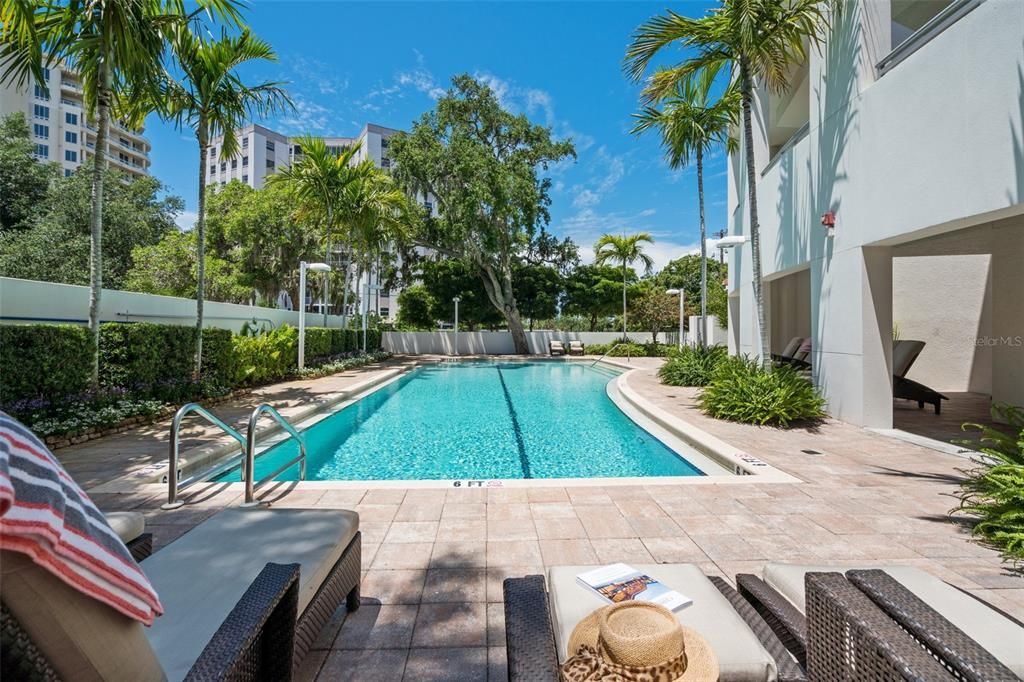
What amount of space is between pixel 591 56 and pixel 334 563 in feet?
57.5

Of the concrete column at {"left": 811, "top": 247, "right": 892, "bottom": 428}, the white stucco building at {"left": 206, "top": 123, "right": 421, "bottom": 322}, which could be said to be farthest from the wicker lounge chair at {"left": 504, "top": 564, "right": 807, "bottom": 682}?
the white stucco building at {"left": 206, "top": 123, "right": 421, "bottom": 322}

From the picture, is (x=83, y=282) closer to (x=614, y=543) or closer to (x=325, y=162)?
(x=325, y=162)

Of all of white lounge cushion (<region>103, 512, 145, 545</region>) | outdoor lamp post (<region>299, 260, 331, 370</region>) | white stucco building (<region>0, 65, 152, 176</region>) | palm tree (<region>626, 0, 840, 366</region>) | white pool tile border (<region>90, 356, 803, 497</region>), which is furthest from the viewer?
white stucco building (<region>0, 65, 152, 176</region>)

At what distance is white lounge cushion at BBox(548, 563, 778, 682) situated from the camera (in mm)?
1290

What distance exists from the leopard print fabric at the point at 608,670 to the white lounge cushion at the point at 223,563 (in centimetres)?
100

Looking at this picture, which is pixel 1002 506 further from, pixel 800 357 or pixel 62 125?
pixel 62 125

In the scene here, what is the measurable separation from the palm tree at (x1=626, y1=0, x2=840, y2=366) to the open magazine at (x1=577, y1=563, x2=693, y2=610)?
6.71 m

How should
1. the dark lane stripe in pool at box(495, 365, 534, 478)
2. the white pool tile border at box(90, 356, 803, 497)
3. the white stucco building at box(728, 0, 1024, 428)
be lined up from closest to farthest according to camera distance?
the white pool tile border at box(90, 356, 803, 497) < the white stucco building at box(728, 0, 1024, 428) < the dark lane stripe in pool at box(495, 365, 534, 478)

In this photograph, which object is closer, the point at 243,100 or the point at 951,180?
the point at 951,180

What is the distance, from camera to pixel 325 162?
13.5m

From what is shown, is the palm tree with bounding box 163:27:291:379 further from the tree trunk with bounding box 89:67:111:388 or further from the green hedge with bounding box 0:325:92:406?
the green hedge with bounding box 0:325:92:406

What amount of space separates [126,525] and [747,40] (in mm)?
8370

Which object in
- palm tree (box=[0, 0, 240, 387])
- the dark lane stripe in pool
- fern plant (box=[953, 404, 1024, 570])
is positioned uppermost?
palm tree (box=[0, 0, 240, 387])

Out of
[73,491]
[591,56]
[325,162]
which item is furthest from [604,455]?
[591,56]
